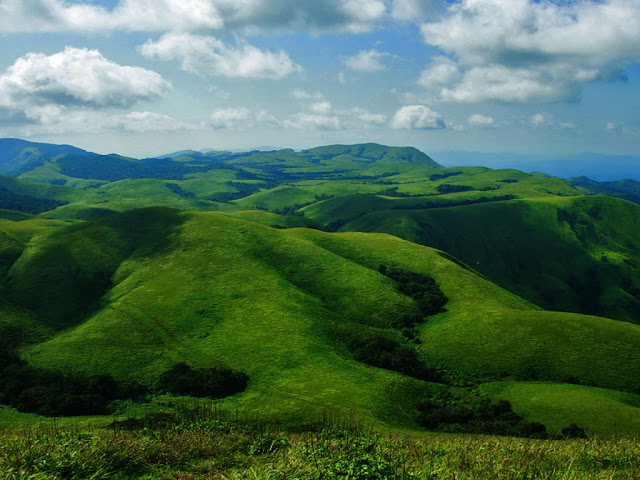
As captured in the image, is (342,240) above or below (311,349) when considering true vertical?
above

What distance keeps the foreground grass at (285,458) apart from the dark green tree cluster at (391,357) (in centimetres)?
5443

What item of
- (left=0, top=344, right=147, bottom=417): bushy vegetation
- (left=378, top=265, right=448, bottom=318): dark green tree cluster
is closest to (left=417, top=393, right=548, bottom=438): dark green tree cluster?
(left=378, top=265, right=448, bottom=318): dark green tree cluster

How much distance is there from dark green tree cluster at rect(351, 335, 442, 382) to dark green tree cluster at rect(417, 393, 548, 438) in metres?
A: 7.84

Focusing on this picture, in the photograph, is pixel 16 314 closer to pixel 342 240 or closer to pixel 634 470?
pixel 342 240

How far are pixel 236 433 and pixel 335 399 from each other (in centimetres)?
3733

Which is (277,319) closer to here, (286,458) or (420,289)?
→ (420,289)

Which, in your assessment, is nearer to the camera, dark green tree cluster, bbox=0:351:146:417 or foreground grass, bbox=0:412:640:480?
foreground grass, bbox=0:412:640:480

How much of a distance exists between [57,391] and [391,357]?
2273 inches

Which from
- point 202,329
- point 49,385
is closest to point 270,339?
point 202,329

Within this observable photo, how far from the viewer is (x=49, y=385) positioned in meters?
58.2

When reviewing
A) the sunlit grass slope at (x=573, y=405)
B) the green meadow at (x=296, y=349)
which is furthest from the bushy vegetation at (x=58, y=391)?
the sunlit grass slope at (x=573, y=405)

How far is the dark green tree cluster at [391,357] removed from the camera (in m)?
72.1

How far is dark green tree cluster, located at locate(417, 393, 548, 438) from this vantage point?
5014cm

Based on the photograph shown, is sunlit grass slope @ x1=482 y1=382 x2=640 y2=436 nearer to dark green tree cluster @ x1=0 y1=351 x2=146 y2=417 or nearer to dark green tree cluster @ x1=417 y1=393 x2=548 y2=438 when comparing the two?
dark green tree cluster @ x1=417 y1=393 x2=548 y2=438
